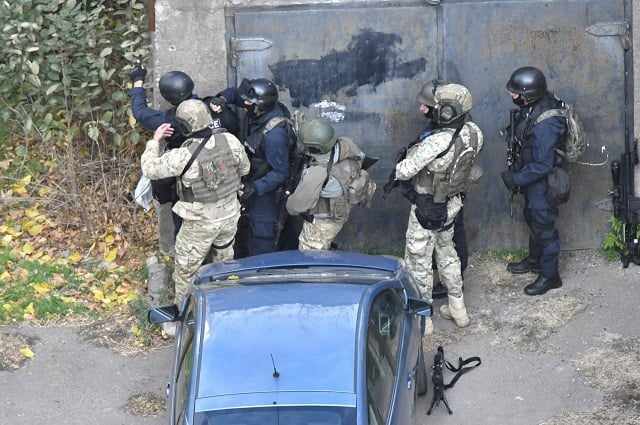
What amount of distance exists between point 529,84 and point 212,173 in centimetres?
251

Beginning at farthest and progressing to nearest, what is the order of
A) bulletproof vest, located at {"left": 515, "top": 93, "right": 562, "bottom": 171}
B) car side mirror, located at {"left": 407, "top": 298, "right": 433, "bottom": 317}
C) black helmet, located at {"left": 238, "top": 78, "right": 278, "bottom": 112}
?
1. bulletproof vest, located at {"left": 515, "top": 93, "right": 562, "bottom": 171}
2. black helmet, located at {"left": 238, "top": 78, "right": 278, "bottom": 112}
3. car side mirror, located at {"left": 407, "top": 298, "right": 433, "bottom": 317}

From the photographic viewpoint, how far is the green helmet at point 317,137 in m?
8.38

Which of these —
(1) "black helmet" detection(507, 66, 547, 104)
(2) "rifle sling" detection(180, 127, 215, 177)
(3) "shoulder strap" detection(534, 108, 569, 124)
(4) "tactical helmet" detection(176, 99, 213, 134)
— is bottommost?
(2) "rifle sling" detection(180, 127, 215, 177)

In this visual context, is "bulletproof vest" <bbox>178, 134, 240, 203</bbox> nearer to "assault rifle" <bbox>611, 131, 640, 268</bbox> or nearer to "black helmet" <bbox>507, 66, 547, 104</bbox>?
"black helmet" <bbox>507, 66, 547, 104</bbox>

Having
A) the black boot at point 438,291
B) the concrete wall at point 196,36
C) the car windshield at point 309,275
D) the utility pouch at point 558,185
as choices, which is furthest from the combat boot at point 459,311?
the concrete wall at point 196,36

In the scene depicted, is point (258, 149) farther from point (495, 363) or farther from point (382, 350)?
point (382, 350)

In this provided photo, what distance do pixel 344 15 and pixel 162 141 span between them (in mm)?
1849

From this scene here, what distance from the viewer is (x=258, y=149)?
8859 mm

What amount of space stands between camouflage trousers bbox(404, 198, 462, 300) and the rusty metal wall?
1.19 meters

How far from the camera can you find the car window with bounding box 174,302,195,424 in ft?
20.2

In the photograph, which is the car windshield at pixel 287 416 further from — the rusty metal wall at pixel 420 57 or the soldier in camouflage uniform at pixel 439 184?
the rusty metal wall at pixel 420 57

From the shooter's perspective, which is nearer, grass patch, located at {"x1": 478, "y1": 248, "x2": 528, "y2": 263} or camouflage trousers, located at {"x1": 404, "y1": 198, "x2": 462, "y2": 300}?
camouflage trousers, located at {"x1": 404, "y1": 198, "x2": 462, "y2": 300}

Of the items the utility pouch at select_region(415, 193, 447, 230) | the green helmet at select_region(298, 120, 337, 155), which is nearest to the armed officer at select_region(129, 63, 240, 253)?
the green helmet at select_region(298, 120, 337, 155)

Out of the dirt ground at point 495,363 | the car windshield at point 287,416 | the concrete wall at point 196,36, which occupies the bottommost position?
the dirt ground at point 495,363
